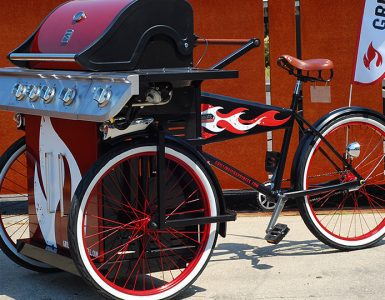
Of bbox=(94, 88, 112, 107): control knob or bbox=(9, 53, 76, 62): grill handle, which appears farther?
bbox=(9, 53, 76, 62): grill handle

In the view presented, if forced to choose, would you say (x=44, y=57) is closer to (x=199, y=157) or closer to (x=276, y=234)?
(x=199, y=157)

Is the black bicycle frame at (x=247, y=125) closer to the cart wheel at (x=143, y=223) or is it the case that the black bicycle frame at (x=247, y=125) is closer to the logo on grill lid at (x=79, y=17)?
the cart wheel at (x=143, y=223)

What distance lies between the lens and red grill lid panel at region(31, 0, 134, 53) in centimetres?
466

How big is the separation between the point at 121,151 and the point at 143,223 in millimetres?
432

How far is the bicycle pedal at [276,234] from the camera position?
541 cm

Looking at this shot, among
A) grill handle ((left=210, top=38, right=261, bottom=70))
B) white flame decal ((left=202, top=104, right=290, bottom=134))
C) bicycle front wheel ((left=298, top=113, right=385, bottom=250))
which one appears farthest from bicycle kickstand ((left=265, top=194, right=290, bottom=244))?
grill handle ((left=210, top=38, right=261, bottom=70))

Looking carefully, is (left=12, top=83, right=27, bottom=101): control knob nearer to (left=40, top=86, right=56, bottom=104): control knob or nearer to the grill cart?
the grill cart

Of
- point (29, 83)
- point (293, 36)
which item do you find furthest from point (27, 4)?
point (29, 83)

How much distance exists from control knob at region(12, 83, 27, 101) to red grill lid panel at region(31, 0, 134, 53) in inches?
10.4

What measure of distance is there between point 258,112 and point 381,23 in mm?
1648

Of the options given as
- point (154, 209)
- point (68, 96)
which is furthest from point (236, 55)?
point (68, 96)

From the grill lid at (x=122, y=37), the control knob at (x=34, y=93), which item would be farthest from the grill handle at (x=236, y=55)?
the control knob at (x=34, y=93)

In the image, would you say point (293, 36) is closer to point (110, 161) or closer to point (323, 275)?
point (323, 275)

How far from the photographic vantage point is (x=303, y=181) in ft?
18.4
